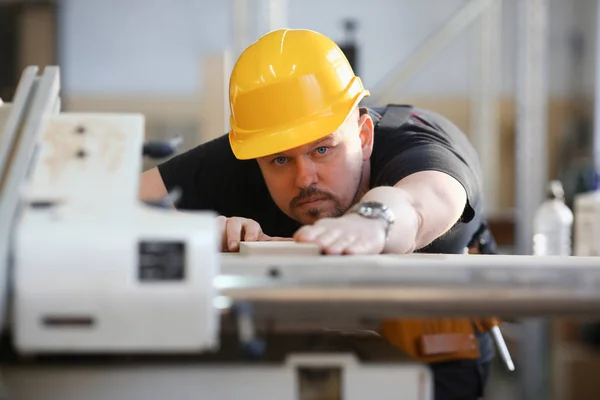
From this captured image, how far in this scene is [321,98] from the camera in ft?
4.83

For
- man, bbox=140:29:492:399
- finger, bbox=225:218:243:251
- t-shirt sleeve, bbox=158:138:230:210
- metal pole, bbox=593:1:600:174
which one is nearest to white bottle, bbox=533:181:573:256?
man, bbox=140:29:492:399

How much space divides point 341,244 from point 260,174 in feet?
2.82

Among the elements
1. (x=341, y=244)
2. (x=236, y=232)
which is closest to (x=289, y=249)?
(x=341, y=244)

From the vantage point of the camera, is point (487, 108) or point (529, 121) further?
point (487, 108)

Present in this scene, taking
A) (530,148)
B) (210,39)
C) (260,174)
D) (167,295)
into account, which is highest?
(210,39)

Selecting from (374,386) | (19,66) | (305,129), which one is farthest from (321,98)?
(19,66)

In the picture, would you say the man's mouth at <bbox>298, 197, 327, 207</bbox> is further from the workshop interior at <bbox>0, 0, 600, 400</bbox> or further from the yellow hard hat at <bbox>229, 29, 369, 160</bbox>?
the workshop interior at <bbox>0, 0, 600, 400</bbox>

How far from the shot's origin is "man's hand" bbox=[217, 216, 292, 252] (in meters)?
1.31

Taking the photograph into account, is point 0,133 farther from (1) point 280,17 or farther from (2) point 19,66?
(2) point 19,66

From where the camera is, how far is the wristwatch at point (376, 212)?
1.04 meters

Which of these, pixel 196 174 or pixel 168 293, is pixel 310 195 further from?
pixel 168 293

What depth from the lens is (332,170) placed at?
1.54m

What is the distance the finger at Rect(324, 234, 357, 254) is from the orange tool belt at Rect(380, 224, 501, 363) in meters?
0.22

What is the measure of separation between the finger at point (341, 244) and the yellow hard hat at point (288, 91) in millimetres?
502
